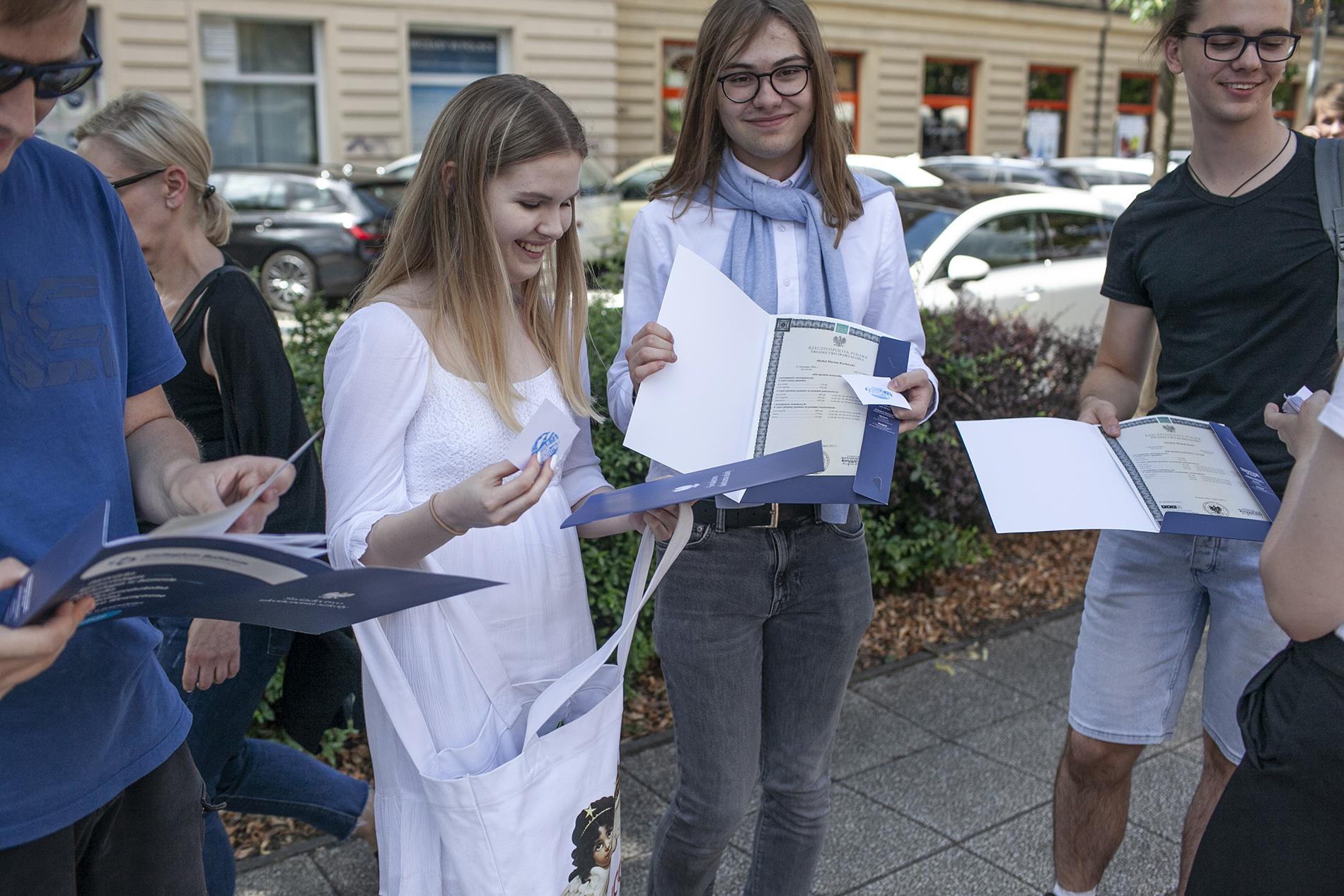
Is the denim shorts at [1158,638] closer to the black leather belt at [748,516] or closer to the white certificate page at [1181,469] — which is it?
the white certificate page at [1181,469]

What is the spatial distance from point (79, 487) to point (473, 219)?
0.81m

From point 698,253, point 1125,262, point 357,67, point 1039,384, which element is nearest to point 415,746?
point 698,253

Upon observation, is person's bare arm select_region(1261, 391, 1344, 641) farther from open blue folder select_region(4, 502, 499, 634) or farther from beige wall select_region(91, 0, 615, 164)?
beige wall select_region(91, 0, 615, 164)

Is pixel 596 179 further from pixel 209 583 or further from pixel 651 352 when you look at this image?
pixel 209 583

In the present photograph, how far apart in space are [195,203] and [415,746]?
1598 mm

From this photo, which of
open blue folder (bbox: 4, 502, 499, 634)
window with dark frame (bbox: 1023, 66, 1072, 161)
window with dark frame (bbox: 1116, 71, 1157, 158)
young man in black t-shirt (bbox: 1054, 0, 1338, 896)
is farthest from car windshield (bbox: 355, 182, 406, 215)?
window with dark frame (bbox: 1116, 71, 1157, 158)

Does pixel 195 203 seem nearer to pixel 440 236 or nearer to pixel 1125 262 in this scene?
pixel 440 236

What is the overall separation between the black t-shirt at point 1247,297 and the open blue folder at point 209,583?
1.82m

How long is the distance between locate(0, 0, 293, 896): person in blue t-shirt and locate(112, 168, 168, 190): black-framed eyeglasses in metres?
1.01

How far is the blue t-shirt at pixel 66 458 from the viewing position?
4.74ft

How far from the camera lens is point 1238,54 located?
7.93ft

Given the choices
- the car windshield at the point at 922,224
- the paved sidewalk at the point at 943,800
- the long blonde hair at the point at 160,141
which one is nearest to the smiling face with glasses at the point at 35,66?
the long blonde hair at the point at 160,141

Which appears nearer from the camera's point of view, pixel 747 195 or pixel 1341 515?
pixel 1341 515

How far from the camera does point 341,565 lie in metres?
1.86
